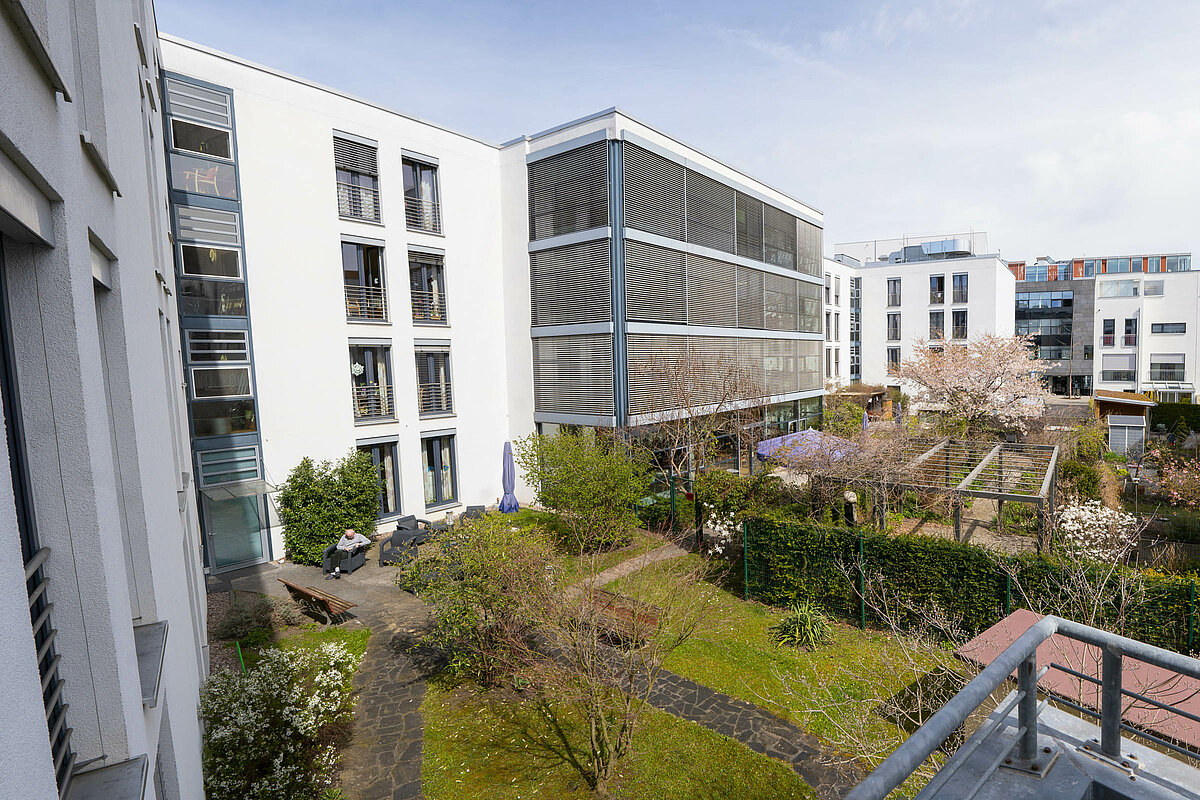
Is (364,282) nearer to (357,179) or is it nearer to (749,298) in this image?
(357,179)

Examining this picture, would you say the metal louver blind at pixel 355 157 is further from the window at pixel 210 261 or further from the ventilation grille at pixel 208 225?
the window at pixel 210 261

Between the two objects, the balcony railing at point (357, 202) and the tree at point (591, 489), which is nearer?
the tree at point (591, 489)

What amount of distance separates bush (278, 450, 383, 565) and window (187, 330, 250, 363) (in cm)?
319

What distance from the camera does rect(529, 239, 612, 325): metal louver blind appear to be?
60.5ft

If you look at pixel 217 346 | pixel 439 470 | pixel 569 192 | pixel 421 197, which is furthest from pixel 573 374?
pixel 217 346

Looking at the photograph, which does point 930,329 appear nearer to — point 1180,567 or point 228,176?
point 1180,567

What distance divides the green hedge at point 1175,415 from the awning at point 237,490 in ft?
125

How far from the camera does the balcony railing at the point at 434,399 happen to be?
1909 centimetres

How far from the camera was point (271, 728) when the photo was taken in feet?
23.6

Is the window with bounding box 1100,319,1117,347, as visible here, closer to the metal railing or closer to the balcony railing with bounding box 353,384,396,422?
the balcony railing with bounding box 353,384,396,422

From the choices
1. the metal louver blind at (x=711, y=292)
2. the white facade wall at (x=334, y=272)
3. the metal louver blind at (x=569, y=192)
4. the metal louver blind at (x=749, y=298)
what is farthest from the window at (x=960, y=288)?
the white facade wall at (x=334, y=272)

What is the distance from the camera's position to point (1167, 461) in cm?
2006

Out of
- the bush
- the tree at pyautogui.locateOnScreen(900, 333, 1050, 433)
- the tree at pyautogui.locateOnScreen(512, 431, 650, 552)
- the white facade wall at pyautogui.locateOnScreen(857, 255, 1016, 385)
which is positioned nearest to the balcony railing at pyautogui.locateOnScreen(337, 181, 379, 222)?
the bush

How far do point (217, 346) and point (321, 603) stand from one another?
7287 mm
